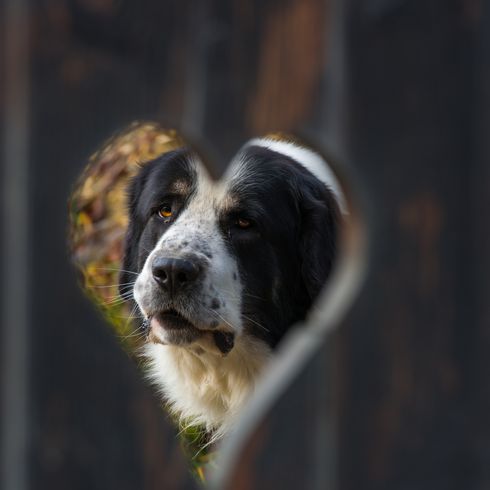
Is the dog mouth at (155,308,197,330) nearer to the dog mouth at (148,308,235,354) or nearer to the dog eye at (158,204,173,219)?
the dog mouth at (148,308,235,354)

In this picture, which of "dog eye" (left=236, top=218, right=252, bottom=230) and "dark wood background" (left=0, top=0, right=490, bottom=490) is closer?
"dark wood background" (left=0, top=0, right=490, bottom=490)

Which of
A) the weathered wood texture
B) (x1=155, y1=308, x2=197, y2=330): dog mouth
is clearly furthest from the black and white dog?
the weathered wood texture

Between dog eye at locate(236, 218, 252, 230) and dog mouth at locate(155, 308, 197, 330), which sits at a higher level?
dog eye at locate(236, 218, 252, 230)

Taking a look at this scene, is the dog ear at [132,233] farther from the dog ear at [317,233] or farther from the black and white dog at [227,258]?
the dog ear at [317,233]

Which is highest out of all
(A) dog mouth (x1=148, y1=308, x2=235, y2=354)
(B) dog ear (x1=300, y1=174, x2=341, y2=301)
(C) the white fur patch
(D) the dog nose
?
(C) the white fur patch

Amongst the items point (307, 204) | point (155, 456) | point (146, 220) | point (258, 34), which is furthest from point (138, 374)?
point (258, 34)

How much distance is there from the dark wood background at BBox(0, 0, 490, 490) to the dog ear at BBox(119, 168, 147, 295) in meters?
0.09

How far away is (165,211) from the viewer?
1050mm

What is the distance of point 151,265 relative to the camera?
0.99m

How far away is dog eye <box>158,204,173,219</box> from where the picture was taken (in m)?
1.04

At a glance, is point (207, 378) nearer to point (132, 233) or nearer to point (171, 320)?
point (171, 320)

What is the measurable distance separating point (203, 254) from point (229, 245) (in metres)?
0.06

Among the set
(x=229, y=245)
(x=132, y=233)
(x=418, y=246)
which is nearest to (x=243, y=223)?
(x=229, y=245)

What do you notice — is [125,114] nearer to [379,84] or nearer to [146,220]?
[146,220]
